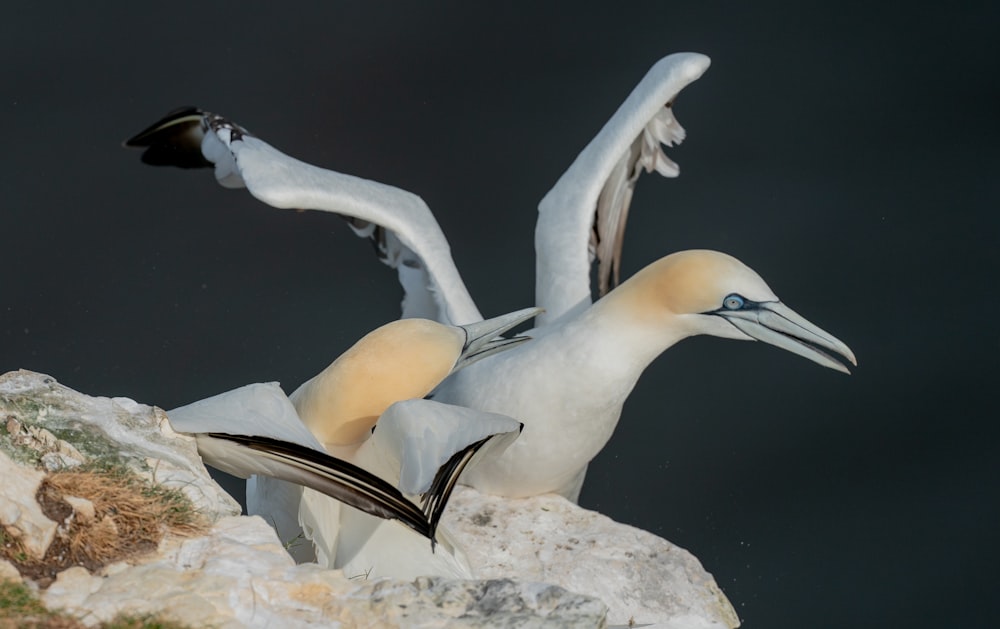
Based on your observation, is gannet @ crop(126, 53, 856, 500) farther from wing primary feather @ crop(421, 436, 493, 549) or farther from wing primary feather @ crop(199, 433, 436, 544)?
wing primary feather @ crop(199, 433, 436, 544)

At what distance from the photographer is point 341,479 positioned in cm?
433

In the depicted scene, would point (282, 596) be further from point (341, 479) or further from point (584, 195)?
point (584, 195)

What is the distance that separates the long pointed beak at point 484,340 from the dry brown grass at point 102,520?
171cm

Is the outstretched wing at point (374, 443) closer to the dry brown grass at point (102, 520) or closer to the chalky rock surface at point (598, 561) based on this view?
the dry brown grass at point (102, 520)

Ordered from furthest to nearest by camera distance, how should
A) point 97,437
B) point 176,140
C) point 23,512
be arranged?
point 176,140, point 97,437, point 23,512

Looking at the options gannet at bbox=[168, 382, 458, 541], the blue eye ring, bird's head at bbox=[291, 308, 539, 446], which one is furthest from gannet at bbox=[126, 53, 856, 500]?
gannet at bbox=[168, 382, 458, 541]

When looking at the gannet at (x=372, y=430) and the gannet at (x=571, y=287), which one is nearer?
the gannet at (x=372, y=430)

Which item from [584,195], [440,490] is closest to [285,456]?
[440,490]

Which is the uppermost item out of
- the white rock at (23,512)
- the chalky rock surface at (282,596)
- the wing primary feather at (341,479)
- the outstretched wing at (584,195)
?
the outstretched wing at (584,195)

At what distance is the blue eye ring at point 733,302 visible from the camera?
6090 millimetres

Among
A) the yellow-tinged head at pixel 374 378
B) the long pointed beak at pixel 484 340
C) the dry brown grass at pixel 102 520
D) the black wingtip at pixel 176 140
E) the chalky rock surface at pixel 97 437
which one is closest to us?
the dry brown grass at pixel 102 520

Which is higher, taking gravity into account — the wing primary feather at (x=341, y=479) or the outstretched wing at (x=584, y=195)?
the outstretched wing at (x=584, y=195)

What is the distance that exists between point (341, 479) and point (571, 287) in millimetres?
3090

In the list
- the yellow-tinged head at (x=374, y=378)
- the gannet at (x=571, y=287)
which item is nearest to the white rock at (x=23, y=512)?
the yellow-tinged head at (x=374, y=378)
